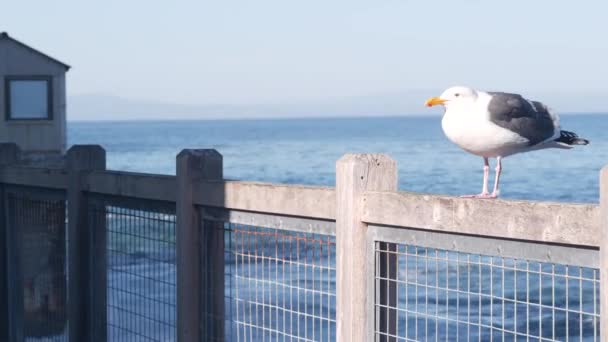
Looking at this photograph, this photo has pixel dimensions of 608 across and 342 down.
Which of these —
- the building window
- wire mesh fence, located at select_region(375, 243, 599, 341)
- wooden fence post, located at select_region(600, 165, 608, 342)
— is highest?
the building window

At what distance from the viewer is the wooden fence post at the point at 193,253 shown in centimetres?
570

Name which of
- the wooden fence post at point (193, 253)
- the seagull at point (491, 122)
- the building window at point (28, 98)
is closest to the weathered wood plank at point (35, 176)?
the wooden fence post at point (193, 253)

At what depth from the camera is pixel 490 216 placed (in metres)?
4.11

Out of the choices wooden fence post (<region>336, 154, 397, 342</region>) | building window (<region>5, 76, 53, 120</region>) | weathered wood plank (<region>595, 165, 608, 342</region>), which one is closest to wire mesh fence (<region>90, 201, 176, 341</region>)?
wooden fence post (<region>336, 154, 397, 342</region>)

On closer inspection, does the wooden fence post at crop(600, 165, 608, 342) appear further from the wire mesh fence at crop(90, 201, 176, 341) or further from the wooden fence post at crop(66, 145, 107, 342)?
the wooden fence post at crop(66, 145, 107, 342)

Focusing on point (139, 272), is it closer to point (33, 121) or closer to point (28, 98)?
point (33, 121)

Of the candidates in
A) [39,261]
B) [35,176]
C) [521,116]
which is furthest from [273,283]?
[39,261]

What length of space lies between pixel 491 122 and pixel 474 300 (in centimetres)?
1115

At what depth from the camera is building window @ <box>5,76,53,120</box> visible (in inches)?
872

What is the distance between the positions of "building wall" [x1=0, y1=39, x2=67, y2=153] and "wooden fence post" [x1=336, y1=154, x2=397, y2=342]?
17.7m

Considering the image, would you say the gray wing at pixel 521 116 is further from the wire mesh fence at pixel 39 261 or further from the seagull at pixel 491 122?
the wire mesh fence at pixel 39 261

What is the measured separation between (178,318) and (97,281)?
1.06 meters

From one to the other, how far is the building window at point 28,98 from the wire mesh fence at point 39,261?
14.9 metres

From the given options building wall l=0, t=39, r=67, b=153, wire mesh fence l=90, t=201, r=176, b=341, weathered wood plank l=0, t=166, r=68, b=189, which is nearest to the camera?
wire mesh fence l=90, t=201, r=176, b=341
